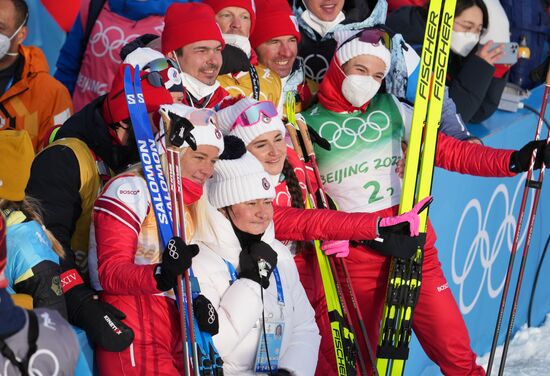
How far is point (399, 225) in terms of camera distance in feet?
14.6

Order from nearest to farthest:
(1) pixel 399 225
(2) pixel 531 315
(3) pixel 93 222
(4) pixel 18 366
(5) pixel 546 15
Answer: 1. (4) pixel 18 366
2. (3) pixel 93 222
3. (1) pixel 399 225
4. (2) pixel 531 315
5. (5) pixel 546 15

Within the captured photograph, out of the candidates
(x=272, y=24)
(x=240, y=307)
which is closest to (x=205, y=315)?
(x=240, y=307)

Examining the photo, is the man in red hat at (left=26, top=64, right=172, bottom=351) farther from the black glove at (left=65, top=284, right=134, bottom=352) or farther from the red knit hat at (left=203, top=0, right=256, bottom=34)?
the red knit hat at (left=203, top=0, right=256, bottom=34)

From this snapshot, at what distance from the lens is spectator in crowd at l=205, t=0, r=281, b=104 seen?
486 cm

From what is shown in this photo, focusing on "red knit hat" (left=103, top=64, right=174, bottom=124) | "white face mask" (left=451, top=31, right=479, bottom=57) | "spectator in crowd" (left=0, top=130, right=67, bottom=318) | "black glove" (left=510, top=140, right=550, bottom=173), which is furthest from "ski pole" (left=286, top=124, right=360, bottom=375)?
"white face mask" (left=451, top=31, right=479, bottom=57)

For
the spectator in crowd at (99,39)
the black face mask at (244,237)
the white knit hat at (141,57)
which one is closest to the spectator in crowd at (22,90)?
the spectator in crowd at (99,39)

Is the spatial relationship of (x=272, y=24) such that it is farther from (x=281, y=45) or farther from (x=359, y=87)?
(x=359, y=87)

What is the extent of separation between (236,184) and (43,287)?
3.12ft

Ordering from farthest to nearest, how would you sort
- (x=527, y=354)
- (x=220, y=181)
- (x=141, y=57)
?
(x=527, y=354) → (x=141, y=57) → (x=220, y=181)

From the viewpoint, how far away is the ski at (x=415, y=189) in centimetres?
479

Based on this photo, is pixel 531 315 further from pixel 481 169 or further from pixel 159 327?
pixel 159 327

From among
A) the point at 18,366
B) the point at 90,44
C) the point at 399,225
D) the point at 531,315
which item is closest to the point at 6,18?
the point at 90,44

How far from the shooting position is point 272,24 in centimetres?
520

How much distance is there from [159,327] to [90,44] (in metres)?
2.70
